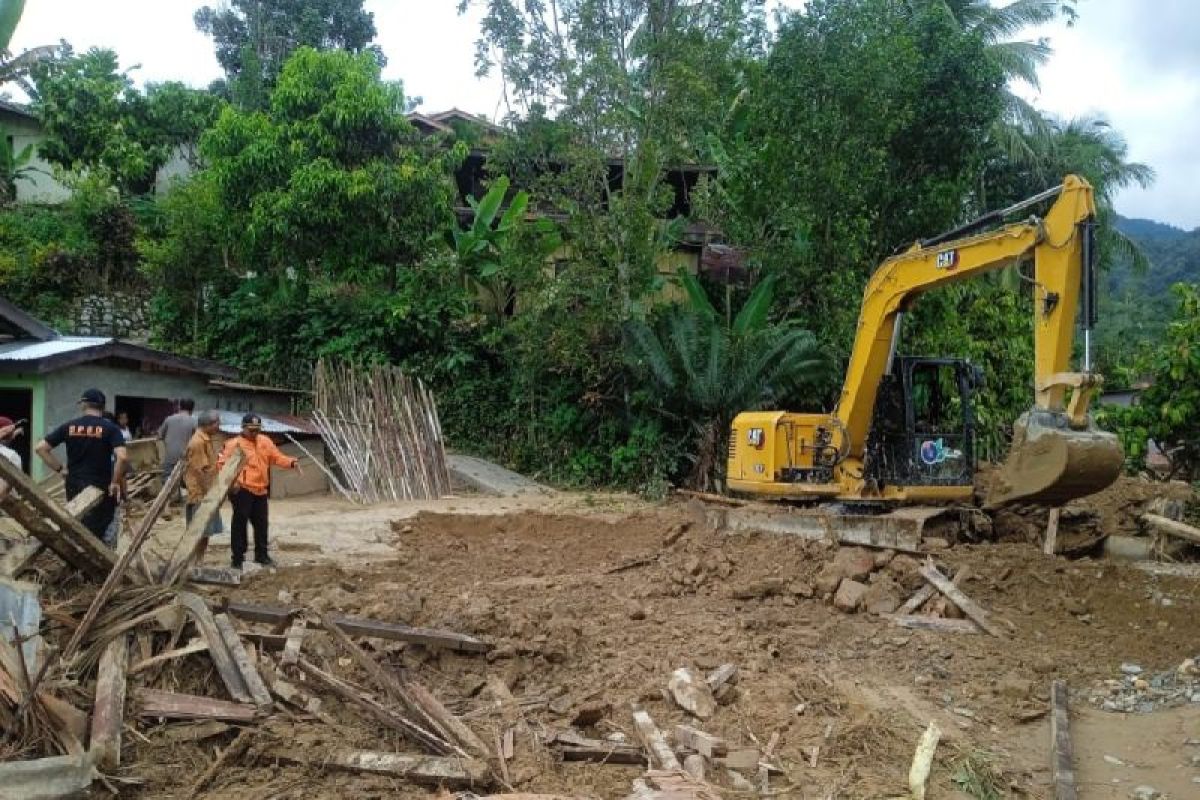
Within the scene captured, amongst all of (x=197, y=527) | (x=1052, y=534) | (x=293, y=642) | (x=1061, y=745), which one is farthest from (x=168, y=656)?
(x=1052, y=534)

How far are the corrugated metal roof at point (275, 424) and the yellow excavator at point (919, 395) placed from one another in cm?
802

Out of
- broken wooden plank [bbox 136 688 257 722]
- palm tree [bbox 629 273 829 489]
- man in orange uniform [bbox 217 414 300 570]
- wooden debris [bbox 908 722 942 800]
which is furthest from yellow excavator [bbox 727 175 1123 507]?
broken wooden plank [bbox 136 688 257 722]

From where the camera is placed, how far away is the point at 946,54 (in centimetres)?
1856

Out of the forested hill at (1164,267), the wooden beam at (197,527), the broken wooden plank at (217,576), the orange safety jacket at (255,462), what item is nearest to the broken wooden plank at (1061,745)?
the wooden beam at (197,527)

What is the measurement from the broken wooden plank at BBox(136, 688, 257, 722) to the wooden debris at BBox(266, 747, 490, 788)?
316mm

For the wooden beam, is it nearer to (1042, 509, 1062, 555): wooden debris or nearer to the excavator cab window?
the excavator cab window

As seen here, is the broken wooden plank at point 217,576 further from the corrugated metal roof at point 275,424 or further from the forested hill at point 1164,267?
the forested hill at point 1164,267

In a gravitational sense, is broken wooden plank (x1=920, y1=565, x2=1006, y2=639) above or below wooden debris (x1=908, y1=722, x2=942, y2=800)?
above

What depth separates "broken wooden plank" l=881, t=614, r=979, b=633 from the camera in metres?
8.59

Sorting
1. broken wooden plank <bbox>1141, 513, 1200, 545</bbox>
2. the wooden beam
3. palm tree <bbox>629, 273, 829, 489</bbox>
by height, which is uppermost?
palm tree <bbox>629, 273, 829, 489</bbox>

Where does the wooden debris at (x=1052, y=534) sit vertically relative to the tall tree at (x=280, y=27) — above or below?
below

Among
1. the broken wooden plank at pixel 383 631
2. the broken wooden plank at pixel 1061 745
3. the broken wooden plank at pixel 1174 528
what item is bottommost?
the broken wooden plank at pixel 1061 745

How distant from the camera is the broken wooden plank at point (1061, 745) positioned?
5.86 meters

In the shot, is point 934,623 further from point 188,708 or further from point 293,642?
point 188,708
